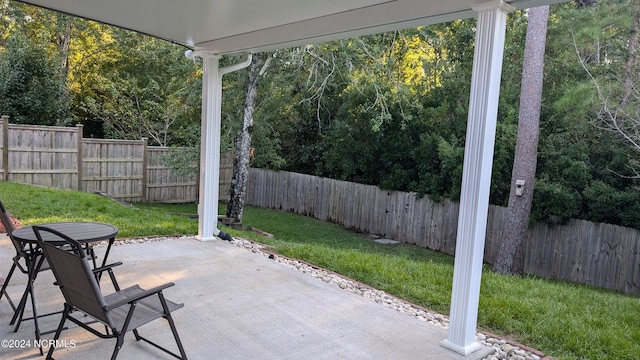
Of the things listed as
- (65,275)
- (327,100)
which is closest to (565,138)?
(327,100)

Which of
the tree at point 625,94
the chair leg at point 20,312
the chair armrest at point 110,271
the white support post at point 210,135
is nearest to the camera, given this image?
the chair armrest at point 110,271

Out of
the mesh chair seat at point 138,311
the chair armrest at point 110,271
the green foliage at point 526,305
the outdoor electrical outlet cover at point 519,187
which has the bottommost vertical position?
the green foliage at point 526,305

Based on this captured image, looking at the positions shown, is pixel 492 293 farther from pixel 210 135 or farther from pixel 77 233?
pixel 210 135

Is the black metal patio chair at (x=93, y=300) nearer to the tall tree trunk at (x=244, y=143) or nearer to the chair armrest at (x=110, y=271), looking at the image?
the chair armrest at (x=110, y=271)

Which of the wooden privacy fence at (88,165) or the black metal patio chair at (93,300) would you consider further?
the wooden privacy fence at (88,165)

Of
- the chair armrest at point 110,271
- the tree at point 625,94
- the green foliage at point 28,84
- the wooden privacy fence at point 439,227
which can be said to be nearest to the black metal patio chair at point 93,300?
the chair armrest at point 110,271

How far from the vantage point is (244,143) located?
8.41 m

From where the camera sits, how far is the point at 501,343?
3266 millimetres

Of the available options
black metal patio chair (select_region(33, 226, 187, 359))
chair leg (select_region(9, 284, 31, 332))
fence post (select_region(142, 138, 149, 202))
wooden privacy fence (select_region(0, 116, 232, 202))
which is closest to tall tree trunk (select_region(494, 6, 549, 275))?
black metal patio chair (select_region(33, 226, 187, 359))

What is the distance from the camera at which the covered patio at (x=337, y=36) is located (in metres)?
2.88

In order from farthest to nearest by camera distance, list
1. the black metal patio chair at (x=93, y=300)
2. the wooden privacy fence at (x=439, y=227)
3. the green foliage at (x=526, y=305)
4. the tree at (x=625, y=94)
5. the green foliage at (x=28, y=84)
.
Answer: the green foliage at (x=28, y=84) < the wooden privacy fence at (x=439, y=227) < the tree at (x=625, y=94) < the green foliage at (x=526, y=305) < the black metal patio chair at (x=93, y=300)

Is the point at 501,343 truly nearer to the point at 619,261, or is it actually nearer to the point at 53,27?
the point at 619,261

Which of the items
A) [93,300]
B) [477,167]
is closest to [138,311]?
[93,300]

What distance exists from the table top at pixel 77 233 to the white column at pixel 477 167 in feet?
8.25
